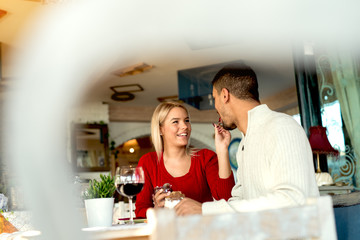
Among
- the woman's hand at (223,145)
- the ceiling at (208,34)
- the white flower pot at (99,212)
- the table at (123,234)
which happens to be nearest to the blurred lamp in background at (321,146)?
the ceiling at (208,34)

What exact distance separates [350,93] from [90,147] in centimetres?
546

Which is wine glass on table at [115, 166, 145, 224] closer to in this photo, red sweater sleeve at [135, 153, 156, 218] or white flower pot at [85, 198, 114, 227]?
white flower pot at [85, 198, 114, 227]

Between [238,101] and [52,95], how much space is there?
16.8 ft

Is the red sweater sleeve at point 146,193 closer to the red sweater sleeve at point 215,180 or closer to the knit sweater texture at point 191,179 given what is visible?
the knit sweater texture at point 191,179

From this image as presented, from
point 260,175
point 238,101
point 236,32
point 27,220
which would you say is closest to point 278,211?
point 260,175

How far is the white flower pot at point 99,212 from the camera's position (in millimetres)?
1500

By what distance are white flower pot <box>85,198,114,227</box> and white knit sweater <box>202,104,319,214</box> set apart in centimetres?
48

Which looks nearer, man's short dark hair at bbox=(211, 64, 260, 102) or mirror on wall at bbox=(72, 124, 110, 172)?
man's short dark hair at bbox=(211, 64, 260, 102)

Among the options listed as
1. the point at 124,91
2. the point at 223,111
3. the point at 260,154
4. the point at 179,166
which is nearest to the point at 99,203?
the point at 260,154

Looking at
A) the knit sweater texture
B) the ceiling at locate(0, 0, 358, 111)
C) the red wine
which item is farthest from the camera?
the ceiling at locate(0, 0, 358, 111)

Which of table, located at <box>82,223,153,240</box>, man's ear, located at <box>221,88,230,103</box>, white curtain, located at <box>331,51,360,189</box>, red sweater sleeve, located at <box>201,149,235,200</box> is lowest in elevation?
table, located at <box>82,223,153,240</box>

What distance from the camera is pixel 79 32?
470cm

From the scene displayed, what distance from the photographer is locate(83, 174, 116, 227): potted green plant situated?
1.50 meters

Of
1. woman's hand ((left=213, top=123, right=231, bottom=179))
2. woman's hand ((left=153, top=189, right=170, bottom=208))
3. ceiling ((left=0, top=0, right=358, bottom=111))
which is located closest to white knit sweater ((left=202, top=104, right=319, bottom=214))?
woman's hand ((left=153, top=189, right=170, bottom=208))
